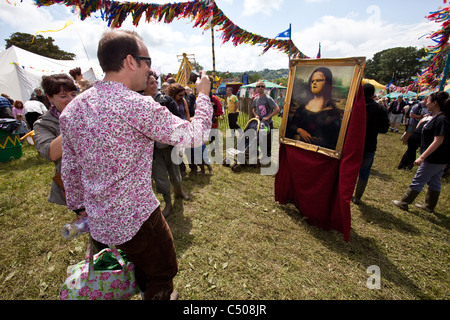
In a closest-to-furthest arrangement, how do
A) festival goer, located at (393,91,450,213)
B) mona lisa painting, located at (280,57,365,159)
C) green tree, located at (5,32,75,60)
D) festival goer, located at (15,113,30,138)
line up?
mona lisa painting, located at (280,57,365,159), festival goer, located at (393,91,450,213), festival goer, located at (15,113,30,138), green tree, located at (5,32,75,60)

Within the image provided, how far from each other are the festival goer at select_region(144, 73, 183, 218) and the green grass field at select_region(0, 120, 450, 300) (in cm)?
52

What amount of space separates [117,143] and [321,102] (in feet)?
9.10

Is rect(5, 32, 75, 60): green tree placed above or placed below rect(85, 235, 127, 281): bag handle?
above

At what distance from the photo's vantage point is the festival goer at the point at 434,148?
327 centimetres

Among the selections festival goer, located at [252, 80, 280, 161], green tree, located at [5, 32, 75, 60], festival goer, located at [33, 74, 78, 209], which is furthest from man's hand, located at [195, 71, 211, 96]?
green tree, located at [5, 32, 75, 60]

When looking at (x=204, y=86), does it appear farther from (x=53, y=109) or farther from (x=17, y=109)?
(x=17, y=109)

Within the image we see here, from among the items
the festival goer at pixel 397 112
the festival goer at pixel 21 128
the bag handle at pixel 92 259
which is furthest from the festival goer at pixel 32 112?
the festival goer at pixel 397 112

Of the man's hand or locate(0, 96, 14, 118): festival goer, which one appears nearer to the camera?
the man's hand

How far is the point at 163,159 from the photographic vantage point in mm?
3295

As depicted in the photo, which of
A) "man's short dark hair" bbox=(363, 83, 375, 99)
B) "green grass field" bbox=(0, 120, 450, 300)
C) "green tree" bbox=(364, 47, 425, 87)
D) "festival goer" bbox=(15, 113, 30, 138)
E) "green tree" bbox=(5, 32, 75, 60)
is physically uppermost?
"green tree" bbox=(364, 47, 425, 87)

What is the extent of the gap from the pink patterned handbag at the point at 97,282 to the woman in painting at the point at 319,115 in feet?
9.12

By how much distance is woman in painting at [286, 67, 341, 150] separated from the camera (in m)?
2.84

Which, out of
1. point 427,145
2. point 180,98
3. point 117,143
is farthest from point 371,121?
point 117,143

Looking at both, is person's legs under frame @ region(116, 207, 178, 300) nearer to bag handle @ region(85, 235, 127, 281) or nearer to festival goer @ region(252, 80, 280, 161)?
bag handle @ region(85, 235, 127, 281)
